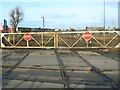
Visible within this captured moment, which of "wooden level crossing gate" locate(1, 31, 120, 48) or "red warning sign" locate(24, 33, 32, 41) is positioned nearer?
"wooden level crossing gate" locate(1, 31, 120, 48)

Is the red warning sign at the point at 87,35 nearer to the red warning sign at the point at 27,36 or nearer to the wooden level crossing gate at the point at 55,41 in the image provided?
the wooden level crossing gate at the point at 55,41

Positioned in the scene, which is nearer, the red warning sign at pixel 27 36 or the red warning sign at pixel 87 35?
the red warning sign at pixel 87 35

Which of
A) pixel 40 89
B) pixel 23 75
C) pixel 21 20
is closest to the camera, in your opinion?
pixel 40 89

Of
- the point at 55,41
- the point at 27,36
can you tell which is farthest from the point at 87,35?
the point at 27,36

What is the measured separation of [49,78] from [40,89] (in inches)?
85.6

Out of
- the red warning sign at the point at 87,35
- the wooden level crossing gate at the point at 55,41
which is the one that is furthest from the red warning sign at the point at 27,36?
the red warning sign at the point at 87,35

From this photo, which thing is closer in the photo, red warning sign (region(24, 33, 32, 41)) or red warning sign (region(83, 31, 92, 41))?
red warning sign (region(83, 31, 92, 41))

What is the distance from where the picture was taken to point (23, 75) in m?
12.6

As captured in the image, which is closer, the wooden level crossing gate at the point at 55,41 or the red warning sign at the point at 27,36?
the wooden level crossing gate at the point at 55,41

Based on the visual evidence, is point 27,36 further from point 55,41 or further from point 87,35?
point 87,35

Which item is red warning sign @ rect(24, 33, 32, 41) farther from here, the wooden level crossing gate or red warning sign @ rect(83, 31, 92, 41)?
red warning sign @ rect(83, 31, 92, 41)

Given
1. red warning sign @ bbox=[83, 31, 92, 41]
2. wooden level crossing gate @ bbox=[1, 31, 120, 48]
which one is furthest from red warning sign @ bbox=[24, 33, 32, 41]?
red warning sign @ bbox=[83, 31, 92, 41]

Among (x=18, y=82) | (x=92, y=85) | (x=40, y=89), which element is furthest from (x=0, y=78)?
(x=92, y=85)

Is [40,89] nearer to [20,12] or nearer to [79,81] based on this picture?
[79,81]
